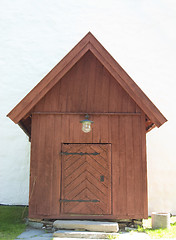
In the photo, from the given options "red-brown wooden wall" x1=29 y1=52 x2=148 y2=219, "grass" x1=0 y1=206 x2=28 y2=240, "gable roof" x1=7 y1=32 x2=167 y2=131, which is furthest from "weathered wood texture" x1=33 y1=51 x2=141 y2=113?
"grass" x1=0 y1=206 x2=28 y2=240

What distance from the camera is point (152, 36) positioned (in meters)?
10.6

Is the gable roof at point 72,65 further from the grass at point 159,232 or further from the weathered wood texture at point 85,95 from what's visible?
the grass at point 159,232

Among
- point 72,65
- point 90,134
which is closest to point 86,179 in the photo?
point 90,134

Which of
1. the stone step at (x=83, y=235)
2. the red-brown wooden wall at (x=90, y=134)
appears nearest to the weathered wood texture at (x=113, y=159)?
the red-brown wooden wall at (x=90, y=134)

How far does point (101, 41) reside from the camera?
1064 centimetres

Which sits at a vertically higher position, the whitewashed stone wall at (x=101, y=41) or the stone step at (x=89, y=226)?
the whitewashed stone wall at (x=101, y=41)

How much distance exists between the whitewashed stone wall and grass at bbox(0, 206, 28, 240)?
1.83 ft

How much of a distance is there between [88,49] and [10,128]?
4362 mm

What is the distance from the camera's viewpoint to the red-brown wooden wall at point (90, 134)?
7113 millimetres

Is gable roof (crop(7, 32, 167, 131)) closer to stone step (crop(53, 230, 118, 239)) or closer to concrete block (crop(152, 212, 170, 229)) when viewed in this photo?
concrete block (crop(152, 212, 170, 229))

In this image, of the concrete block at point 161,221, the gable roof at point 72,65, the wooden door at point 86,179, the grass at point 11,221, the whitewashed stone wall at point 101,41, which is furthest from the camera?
the whitewashed stone wall at point 101,41

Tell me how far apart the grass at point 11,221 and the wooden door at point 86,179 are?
114 centimetres

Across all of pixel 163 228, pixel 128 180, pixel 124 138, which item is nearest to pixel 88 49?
pixel 124 138

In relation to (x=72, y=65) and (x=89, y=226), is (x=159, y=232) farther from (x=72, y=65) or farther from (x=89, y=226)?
(x=72, y=65)
